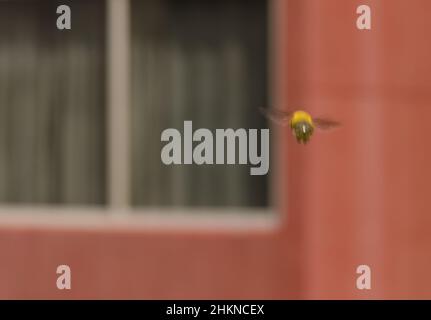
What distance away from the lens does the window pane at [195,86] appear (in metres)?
5.57

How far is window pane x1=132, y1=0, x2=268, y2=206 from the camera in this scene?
219 inches

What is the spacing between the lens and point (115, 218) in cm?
580

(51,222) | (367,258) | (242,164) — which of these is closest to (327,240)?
(367,258)

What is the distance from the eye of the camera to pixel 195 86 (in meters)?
5.71

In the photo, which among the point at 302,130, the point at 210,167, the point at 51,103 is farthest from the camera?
the point at 51,103

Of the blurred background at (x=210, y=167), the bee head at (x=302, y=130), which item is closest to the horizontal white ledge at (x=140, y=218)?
the blurred background at (x=210, y=167)

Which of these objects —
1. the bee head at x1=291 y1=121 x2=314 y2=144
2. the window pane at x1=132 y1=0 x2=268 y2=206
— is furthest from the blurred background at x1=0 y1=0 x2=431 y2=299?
the bee head at x1=291 y1=121 x2=314 y2=144

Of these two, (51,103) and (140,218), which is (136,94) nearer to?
(51,103)

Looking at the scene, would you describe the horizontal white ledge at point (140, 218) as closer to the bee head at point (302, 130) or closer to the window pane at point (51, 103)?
the window pane at point (51, 103)

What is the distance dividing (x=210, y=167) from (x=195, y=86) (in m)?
0.61

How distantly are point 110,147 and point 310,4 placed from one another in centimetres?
183

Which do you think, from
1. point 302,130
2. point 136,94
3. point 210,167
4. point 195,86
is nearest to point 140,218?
point 210,167

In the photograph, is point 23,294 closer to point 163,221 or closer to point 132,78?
point 163,221

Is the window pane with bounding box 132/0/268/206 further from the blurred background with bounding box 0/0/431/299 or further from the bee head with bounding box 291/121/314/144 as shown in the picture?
the bee head with bounding box 291/121/314/144
